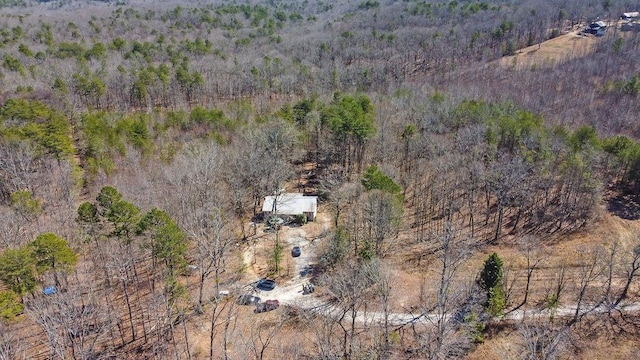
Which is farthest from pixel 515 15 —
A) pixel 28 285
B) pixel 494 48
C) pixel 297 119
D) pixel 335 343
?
pixel 28 285

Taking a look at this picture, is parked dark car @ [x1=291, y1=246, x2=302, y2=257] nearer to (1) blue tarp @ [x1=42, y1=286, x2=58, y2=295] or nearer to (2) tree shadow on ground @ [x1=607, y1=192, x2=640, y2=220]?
(1) blue tarp @ [x1=42, y1=286, x2=58, y2=295]

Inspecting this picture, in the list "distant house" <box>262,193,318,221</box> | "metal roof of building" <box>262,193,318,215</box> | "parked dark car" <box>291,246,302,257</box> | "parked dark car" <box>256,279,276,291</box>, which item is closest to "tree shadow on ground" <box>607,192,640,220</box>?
"distant house" <box>262,193,318,221</box>

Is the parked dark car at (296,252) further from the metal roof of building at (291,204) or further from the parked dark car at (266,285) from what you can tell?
the metal roof of building at (291,204)

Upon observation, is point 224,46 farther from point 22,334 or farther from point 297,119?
point 22,334

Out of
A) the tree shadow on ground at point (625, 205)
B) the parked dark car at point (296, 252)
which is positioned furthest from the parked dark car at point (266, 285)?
the tree shadow on ground at point (625, 205)

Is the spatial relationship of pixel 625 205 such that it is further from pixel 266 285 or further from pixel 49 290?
pixel 49 290
